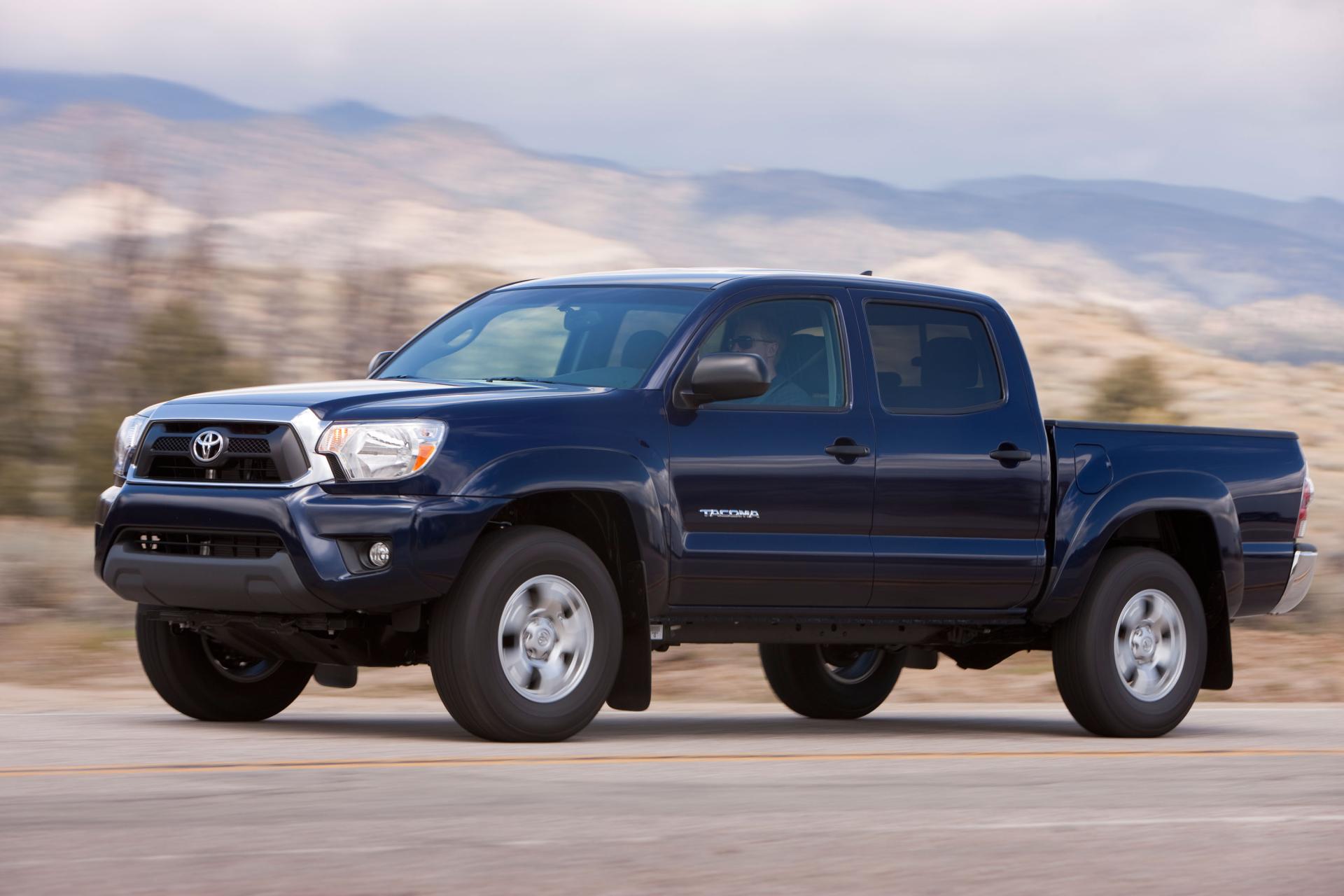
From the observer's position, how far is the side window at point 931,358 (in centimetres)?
1005

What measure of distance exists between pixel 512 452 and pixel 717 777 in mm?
1538

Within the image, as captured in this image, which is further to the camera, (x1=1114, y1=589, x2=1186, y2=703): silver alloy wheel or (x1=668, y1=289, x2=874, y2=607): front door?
(x1=1114, y1=589, x2=1186, y2=703): silver alloy wheel

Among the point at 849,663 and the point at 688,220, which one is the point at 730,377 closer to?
the point at 849,663

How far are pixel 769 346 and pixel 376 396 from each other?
1928mm

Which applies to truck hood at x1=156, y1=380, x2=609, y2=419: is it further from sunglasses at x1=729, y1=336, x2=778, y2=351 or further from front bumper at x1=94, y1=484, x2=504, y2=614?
sunglasses at x1=729, y1=336, x2=778, y2=351

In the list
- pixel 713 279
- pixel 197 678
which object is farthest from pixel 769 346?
pixel 197 678

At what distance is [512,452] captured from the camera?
8594 millimetres

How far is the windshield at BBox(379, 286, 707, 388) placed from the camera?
941 centimetres

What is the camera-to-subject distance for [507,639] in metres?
8.65

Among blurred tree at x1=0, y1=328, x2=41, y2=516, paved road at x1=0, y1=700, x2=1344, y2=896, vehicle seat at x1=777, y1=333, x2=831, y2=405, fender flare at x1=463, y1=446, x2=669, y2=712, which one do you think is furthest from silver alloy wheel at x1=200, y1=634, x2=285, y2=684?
blurred tree at x1=0, y1=328, x2=41, y2=516

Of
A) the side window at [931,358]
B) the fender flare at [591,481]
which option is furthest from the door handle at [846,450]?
the fender flare at [591,481]

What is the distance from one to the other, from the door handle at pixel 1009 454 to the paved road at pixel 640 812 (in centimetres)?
132

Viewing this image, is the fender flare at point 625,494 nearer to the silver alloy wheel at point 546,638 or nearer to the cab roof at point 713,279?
the silver alloy wheel at point 546,638

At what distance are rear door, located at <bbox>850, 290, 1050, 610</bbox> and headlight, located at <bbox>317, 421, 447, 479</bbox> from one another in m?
2.30
